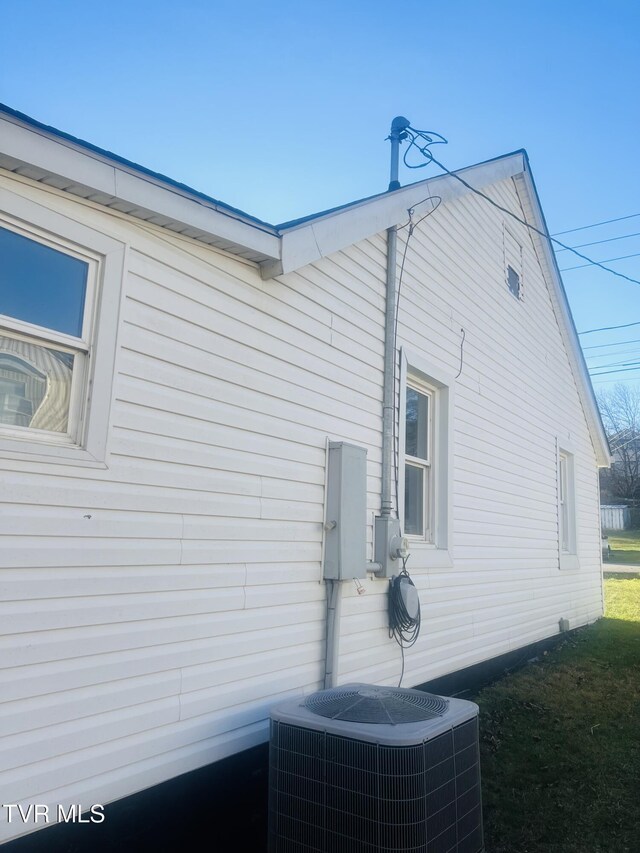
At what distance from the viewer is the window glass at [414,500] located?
5.81 metres

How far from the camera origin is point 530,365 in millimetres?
8898

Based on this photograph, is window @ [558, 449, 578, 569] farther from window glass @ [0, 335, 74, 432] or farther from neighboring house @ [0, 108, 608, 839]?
window glass @ [0, 335, 74, 432]

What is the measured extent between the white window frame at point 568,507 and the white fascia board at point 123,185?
7.93 metres

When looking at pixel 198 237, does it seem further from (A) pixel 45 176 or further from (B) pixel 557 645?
(B) pixel 557 645

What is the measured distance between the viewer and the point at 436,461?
6195 mm

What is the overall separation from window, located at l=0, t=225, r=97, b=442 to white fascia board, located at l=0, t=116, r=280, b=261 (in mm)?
330

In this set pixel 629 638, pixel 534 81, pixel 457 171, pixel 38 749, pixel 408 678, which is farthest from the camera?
pixel 629 638

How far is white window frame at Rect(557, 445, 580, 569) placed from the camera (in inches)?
412

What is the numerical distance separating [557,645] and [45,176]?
A: 9.11m

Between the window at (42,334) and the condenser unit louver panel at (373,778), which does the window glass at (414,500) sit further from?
the window at (42,334)

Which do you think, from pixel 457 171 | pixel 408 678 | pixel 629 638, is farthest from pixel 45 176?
pixel 629 638

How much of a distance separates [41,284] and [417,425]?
403cm

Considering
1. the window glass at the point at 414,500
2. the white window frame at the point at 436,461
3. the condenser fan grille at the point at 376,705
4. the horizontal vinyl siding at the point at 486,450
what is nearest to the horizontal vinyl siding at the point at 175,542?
the condenser fan grille at the point at 376,705

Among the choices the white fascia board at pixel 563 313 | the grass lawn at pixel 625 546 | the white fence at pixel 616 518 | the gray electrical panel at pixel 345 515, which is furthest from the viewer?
the white fence at pixel 616 518
